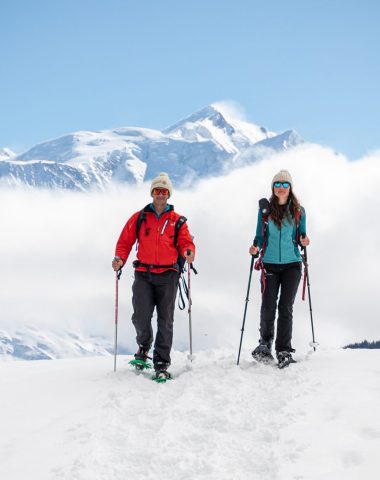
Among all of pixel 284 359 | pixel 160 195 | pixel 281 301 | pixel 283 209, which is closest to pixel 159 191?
pixel 160 195

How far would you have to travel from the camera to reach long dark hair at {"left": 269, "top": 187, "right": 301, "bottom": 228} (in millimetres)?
8500

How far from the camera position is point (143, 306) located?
27.6 feet

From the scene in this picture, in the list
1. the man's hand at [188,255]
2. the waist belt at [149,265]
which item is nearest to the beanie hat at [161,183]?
the man's hand at [188,255]

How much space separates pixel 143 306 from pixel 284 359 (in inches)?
88.1

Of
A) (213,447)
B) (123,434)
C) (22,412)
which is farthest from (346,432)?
(22,412)

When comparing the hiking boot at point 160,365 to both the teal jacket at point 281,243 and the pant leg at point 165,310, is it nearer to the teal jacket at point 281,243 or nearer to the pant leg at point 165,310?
the pant leg at point 165,310

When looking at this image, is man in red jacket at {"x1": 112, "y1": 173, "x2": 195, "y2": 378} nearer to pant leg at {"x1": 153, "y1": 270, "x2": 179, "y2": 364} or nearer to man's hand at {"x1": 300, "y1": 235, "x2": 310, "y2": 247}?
pant leg at {"x1": 153, "y1": 270, "x2": 179, "y2": 364}

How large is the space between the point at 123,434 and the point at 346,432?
85.9 inches

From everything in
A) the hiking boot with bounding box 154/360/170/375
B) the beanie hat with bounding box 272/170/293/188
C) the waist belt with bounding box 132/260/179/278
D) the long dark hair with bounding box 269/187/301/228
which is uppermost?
the beanie hat with bounding box 272/170/293/188

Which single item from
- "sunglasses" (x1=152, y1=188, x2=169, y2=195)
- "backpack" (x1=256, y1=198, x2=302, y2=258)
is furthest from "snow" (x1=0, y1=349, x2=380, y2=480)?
"sunglasses" (x1=152, y1=188, x2=169, y2=195)

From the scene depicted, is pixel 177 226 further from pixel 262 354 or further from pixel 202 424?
pixel 202 424

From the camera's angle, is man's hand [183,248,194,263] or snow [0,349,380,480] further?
man's hand [183,248,194,263]

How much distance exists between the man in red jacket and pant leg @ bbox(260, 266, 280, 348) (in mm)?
1234

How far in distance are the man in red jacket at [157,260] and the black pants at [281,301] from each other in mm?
1286
